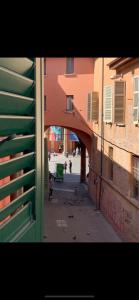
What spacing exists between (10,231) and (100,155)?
16460 millimetres

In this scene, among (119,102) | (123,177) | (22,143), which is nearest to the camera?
(22,143)

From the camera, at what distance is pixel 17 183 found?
237 cm

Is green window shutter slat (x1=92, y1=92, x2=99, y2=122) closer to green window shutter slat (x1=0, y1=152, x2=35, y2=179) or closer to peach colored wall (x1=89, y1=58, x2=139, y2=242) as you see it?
peach colored wall (x1=89, y1=58, x2=139, y2=242)

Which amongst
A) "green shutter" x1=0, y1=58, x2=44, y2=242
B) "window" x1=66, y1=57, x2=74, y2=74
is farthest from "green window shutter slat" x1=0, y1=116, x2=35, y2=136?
"window" x1=66, y1=57, x2=74, y2=74

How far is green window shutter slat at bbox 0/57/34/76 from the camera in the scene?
2.15 metres

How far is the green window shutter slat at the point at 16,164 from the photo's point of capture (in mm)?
2120

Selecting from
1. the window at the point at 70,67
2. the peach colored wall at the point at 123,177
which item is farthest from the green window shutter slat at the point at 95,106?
the window at the point at 70,67

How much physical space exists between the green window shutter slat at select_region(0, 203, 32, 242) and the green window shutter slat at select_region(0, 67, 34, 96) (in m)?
0.68

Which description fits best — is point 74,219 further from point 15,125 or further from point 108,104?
point 15,125

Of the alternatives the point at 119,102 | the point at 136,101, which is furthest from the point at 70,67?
the point at 136,101

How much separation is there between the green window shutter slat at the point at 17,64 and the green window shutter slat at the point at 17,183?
0.60 metres

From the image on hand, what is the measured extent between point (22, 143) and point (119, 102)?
12.3m
